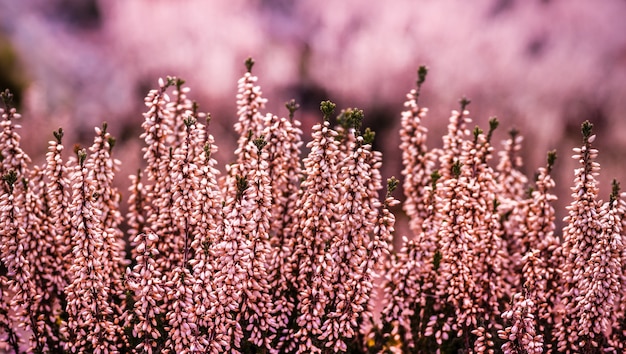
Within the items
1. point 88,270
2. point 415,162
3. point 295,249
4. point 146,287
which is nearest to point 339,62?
point 415,162

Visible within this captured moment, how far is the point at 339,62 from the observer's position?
1264 cm

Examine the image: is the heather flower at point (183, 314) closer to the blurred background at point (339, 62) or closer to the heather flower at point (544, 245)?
the heather flower at point (544, 245)

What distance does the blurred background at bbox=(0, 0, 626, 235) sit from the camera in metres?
11.0

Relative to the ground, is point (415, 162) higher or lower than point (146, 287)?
higher

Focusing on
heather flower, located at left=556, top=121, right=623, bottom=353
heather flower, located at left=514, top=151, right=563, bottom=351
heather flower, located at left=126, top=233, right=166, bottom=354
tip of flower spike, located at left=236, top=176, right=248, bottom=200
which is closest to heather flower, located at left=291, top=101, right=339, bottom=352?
tip of flower spike, located at left=236, top=176, right=248, bottom=200

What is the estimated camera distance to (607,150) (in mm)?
10641

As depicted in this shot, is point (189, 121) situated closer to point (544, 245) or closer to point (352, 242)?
point (352, 242)

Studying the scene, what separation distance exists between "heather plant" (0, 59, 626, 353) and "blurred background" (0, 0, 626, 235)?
3585 millimetres

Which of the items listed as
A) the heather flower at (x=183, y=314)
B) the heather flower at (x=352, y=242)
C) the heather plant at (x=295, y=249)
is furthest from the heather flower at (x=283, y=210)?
the heather flower at (x=183, y=314)

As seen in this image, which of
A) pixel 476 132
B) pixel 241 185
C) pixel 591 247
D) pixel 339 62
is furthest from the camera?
pixel 339 62

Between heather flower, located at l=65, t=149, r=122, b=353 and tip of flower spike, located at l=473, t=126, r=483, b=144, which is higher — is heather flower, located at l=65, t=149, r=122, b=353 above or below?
below

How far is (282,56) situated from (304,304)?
841 centimetres

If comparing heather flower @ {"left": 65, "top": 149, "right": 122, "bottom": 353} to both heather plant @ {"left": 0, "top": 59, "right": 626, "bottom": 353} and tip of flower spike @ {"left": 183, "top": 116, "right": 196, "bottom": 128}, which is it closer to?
heather plant @ {"left": 0, "top": 59, "right": 626, "bottom": 353}

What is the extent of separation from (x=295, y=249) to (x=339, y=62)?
7.67 m
